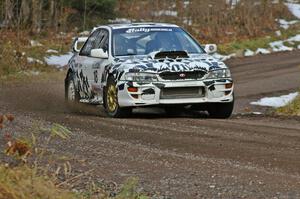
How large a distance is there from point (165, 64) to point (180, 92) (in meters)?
0.48

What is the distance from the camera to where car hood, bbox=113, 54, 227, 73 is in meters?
12.0

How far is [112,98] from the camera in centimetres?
1248

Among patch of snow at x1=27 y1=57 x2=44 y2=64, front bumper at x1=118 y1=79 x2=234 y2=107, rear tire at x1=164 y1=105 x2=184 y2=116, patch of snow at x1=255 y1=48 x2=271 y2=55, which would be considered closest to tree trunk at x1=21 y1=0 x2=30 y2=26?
patch of snow at x1=27 y1=57 x2=44 y2=64

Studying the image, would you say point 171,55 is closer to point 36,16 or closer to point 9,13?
point 9,13

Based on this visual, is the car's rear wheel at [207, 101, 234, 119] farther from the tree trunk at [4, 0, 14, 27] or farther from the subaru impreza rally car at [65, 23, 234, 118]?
the tree trunk at [4, 0, 14, 27]

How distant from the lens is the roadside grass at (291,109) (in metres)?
13.2

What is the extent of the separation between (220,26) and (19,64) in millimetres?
11841

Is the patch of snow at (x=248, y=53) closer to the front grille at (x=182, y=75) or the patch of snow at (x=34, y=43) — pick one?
the patch of snow at (x=34, y=43)

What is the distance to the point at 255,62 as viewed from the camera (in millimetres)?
27016

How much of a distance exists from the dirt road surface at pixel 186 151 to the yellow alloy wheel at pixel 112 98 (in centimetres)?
25

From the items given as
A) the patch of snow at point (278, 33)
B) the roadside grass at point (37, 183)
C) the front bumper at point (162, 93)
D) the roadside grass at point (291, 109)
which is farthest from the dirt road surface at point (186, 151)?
the patch of snow at point (278, 33)

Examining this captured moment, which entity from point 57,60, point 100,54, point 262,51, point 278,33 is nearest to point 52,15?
point 57,60

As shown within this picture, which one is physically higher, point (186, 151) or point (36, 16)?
point (186, 151)

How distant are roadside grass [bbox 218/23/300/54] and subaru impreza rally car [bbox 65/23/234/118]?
15841mm
